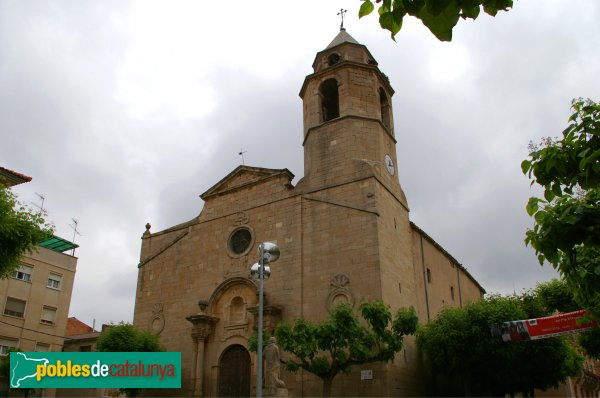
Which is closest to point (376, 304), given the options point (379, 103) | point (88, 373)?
point (88, 373)

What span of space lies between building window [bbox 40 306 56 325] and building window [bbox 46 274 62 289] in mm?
1167

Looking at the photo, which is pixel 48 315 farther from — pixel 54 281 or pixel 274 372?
pixel 274 372

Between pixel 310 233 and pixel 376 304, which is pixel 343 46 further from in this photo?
pixel 376 304

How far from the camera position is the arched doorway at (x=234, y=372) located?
18.8 m

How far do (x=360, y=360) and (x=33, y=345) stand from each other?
18.4 metres

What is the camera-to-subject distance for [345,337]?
1464 centimetres

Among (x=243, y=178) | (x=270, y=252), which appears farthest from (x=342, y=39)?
(x=270, y=252)

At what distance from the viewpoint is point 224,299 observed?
67.4 feet

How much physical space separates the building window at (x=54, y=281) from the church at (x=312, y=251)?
674cm

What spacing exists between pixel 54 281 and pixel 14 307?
8.80 ft

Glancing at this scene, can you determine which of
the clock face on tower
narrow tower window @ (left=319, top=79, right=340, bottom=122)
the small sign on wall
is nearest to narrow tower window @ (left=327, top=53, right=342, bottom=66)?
narrow tower window @ (left=319, top=79, right=340, bottom=122)

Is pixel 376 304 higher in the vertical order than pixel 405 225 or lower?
lower

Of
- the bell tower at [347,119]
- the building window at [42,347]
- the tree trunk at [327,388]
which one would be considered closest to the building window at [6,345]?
the building window at [42,347]

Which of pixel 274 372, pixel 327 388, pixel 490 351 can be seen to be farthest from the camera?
pixel 490 351
